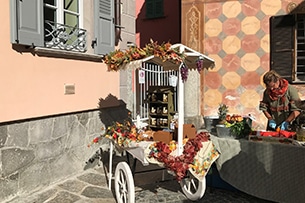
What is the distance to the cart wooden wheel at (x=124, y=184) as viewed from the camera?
3629 millimetres

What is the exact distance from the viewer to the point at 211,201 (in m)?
4.23

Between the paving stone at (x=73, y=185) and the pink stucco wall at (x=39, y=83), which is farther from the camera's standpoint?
the paving stone at (x=73, y=185)

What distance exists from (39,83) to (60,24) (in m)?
0.97

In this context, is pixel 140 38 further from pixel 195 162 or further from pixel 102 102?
pixel 195 162

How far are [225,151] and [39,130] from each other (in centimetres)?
262

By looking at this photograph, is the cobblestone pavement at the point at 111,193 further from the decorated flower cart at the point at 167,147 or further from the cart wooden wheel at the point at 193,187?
the decorated flower cart at the point at 167,147

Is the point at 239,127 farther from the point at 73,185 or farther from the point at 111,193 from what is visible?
the point at 73,185

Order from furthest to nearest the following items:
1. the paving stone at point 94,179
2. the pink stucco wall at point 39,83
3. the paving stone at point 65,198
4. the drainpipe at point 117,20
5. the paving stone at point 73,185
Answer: the drainpipe at point 117,20 → the paving stone at point 94,179 → the paving stone at point 73,185 → the paving stone at point 65,198 → the pink stucco wall at point 39,83

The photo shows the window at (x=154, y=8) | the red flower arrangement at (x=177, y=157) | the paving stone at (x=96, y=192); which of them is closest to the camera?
the red flower arrangement at (x=177, y=157)

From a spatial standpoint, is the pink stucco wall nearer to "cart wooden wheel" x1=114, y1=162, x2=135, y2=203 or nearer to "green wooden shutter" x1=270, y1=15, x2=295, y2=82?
"cart wooden wheel" x1=114, y1=162, x2=135, y2=203

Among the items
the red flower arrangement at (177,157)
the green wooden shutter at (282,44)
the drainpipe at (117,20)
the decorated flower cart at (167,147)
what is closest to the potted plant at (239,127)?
the decorated flower cart at (167,147)

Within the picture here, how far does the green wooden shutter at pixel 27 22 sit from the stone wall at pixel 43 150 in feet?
3.63

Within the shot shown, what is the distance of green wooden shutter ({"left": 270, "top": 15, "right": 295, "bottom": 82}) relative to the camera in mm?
8469

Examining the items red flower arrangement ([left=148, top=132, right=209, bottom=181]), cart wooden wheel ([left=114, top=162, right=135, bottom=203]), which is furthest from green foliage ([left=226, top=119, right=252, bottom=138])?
cart wooden wheel ([left=114, top=162, right=135, bottom=203])
